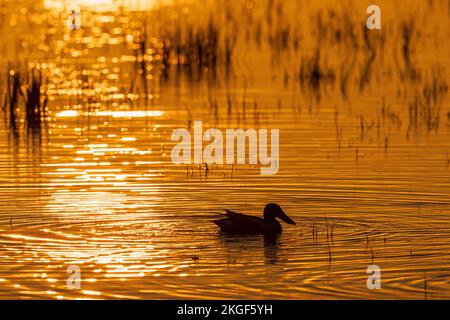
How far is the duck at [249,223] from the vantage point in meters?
12.6

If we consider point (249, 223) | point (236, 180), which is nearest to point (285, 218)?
point (249, 223)

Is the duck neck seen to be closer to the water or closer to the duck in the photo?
the duck

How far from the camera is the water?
10875 mm

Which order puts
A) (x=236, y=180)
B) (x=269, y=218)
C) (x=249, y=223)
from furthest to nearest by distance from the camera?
(x=236, y=180), (x=269, y=218), (x=249, y=223)

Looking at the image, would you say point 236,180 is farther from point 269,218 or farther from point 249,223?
point 249,223

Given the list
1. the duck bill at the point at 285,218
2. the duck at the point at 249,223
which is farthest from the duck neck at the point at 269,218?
the duck bill at the point at 285,218

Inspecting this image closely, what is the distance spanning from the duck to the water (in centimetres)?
11

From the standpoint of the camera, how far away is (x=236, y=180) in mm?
15695

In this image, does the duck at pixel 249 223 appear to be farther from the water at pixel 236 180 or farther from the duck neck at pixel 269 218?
the water at pixel 236 180

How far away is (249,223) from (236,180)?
2978 millimetres

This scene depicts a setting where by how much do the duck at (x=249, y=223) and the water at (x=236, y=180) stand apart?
0.11m

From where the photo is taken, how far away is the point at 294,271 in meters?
11.0
